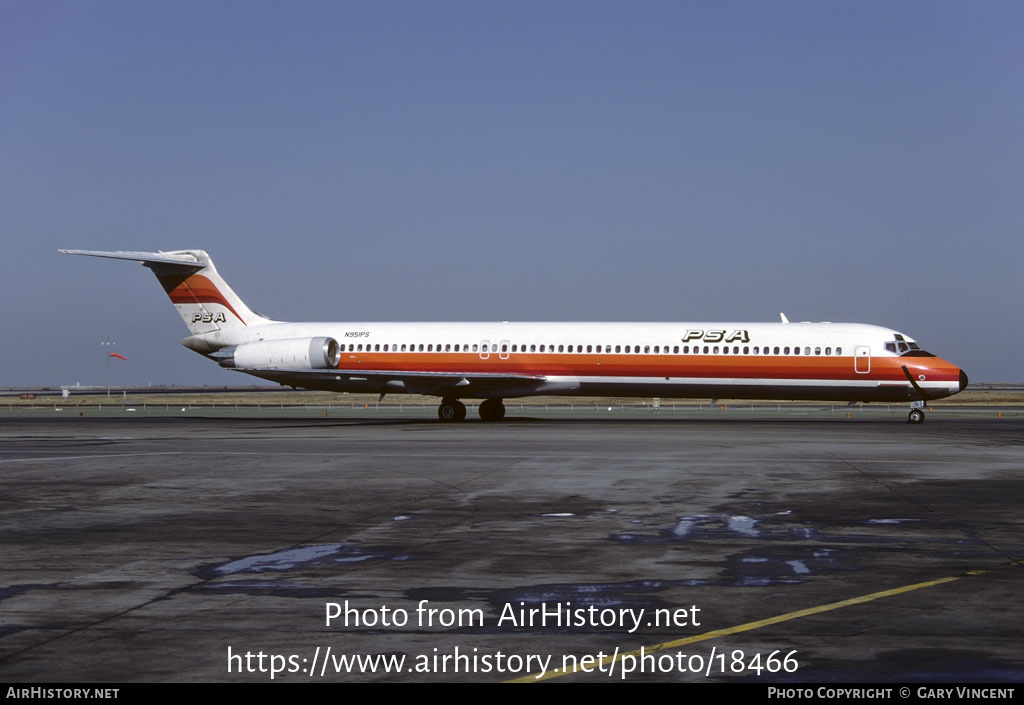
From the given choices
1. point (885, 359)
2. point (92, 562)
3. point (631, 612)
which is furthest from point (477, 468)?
point (885, 359)

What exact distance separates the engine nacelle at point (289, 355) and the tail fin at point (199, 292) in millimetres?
2779

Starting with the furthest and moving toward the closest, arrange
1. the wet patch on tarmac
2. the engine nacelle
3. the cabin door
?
the engine nacelle → the cabin door → the wet patch on tarmac

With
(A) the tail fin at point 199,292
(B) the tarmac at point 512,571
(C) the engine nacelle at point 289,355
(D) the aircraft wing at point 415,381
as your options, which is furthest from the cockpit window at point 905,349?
(A) the tail fin at point 199,292

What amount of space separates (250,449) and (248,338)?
65.4 feet

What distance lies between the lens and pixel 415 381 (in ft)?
138

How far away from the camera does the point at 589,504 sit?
1596 centimetres

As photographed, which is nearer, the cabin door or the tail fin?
the cabin door

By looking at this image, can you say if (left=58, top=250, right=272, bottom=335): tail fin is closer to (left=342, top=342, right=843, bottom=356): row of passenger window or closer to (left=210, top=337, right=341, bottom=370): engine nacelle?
(left=210, top=337, right=341, bottom=370): engine nacelle

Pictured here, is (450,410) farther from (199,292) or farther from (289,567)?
(289,567)

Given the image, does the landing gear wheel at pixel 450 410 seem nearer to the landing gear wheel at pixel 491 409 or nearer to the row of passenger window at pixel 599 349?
the landing gear wheel at pixel 491 409

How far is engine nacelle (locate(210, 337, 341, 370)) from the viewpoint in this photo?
42438 mm

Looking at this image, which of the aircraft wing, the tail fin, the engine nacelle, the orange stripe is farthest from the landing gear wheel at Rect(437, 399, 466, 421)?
the tail fin

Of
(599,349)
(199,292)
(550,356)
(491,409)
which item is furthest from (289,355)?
(599,349)

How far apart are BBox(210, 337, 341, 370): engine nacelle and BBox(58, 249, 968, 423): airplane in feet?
0.15
